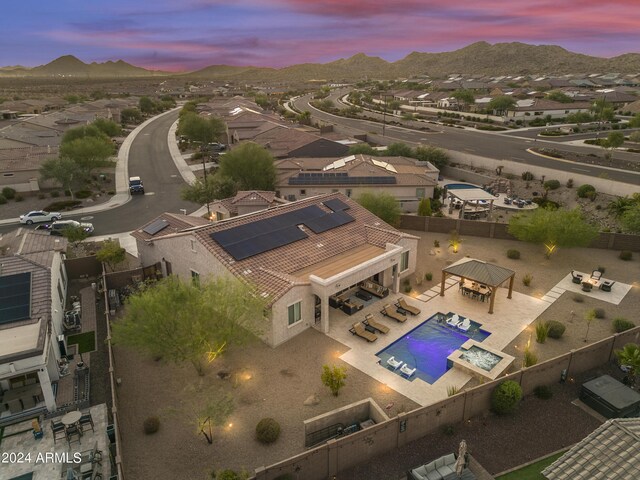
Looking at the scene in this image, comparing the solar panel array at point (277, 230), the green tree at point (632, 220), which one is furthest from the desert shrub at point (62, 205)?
the green tree at point (632, 220)

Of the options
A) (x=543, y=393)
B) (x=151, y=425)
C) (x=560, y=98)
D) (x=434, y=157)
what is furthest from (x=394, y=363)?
(x=560, y=98)

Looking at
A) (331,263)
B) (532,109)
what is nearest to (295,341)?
(331,263)

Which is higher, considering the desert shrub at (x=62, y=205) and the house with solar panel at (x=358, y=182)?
Answer: the house with solar panel at (x=358, y=182)

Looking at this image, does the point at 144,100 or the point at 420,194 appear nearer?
the point at 420,194

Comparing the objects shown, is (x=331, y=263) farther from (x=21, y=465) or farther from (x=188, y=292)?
(x=21, y=465)

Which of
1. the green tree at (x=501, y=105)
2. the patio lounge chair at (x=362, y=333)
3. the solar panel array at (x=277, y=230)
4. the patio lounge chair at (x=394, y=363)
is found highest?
the green tree at (x=501, y=105)

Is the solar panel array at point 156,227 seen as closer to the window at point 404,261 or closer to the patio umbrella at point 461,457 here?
the window at point 404,261
